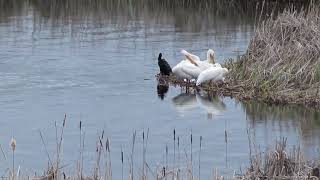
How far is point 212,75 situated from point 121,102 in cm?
212

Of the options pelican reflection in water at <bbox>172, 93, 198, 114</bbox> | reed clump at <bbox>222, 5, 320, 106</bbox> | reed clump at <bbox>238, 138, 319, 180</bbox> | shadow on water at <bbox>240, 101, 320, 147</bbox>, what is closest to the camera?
reed clump at <bbox>238, 138, 319, 180</bbox>

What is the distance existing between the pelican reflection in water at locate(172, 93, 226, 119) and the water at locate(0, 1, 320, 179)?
2 centimetres

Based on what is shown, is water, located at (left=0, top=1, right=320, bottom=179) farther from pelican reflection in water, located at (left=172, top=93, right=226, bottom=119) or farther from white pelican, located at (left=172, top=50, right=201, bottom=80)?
white pelican, located at (left=172, top=50, right=201, bottom=80)

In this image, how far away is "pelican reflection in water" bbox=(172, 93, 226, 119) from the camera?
1727cm

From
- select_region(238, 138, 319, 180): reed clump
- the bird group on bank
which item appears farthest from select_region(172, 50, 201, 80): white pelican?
select_region(238, 138, 319, 180): reed clump

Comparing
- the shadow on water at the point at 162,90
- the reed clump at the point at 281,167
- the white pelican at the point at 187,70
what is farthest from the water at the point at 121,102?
the reed clump at the point at 281,167

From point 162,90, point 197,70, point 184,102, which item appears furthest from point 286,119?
point 162,90

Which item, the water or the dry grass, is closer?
the water

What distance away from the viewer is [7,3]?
38500mm

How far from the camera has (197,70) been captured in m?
19.8

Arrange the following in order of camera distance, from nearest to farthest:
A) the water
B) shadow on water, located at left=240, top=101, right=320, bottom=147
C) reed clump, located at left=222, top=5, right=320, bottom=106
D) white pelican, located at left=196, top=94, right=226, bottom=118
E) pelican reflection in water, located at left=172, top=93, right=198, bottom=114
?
the water
shadow on water, located at left=240, top=101, right=320, bottom=147
white pelican, located at left=196, top=94, right=226, bottom=118
pelican reflection in water, located at left=172, top=93, right=198, bottom=114
reed clump, located at left=222, top=5, right=320, bottom=106

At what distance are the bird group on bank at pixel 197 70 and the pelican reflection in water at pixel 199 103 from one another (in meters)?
0.46

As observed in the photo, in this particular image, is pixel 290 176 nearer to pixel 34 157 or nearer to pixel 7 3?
pixel 34 157

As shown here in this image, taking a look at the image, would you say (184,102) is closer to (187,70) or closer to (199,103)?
(199,103)
